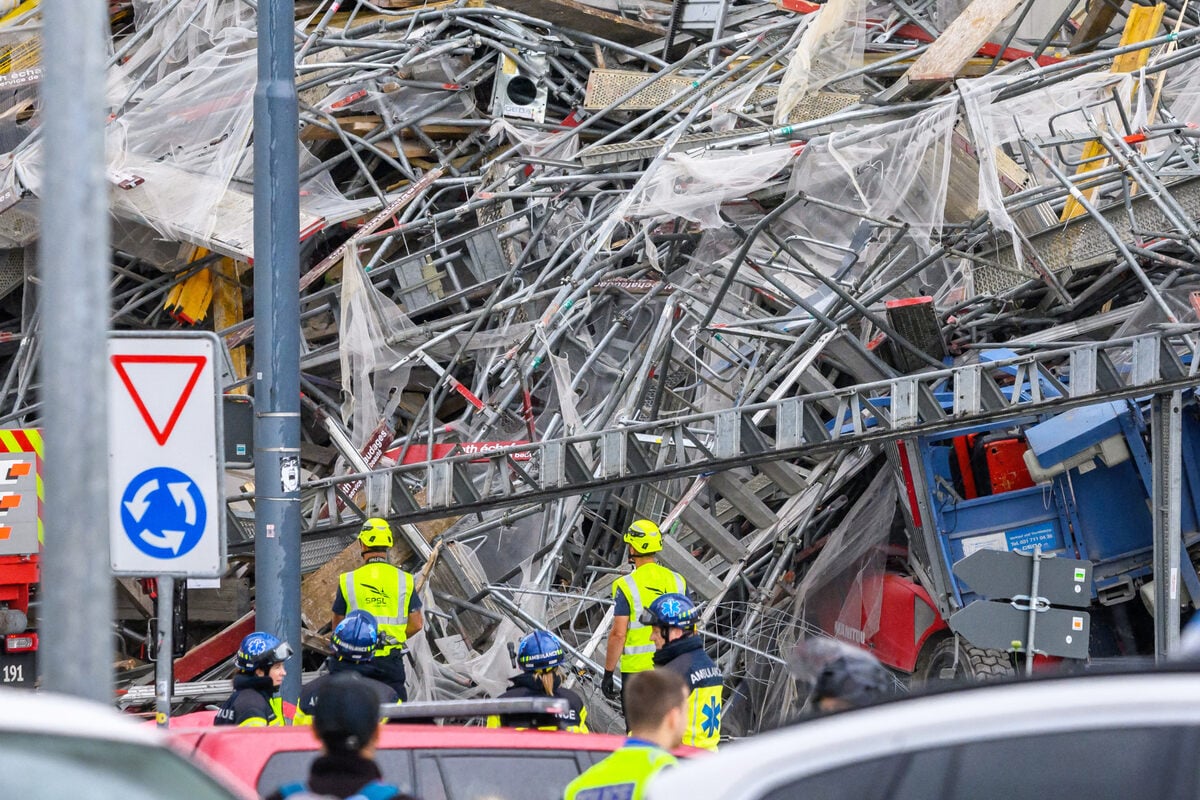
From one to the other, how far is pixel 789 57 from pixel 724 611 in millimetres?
5414

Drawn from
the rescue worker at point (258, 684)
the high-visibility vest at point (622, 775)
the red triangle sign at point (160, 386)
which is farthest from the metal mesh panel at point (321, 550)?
the high-visibility vest at point (622, 775)

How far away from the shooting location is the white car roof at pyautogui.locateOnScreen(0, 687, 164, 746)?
117 inches

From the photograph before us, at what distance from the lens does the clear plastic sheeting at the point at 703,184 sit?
11367 millimetres

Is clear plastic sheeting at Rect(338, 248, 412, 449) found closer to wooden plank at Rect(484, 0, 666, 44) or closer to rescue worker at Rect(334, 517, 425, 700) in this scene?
rescue worker at Rect(334, 517, 425, 700)

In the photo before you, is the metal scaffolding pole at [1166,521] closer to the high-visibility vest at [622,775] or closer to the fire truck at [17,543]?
the high-visibility vest at [622,775]

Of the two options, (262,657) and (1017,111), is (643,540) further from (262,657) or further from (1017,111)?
(1017,111)

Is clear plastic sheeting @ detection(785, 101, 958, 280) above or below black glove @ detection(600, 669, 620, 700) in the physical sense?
above

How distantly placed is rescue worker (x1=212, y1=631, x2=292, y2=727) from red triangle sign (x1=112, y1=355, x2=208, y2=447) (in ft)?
7.03

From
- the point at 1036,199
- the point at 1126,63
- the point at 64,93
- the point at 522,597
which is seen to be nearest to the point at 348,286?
the point at 522,597

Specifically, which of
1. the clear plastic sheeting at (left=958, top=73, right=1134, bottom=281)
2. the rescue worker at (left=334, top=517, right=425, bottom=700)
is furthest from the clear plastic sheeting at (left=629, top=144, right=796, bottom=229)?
the rescue worker at (left=334, top=517, right=425, bottom=700)

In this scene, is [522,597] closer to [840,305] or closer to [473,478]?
[473,478]

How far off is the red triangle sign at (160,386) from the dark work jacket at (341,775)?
204cm

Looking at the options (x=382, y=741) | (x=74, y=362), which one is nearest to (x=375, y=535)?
(x=382, y=741)

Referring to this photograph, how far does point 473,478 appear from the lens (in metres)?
12.6
